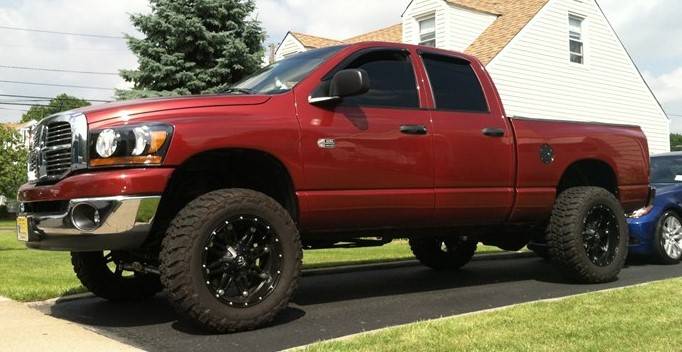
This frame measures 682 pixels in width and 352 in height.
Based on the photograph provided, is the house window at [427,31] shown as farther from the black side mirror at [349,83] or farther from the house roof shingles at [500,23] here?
the black side mirror at [349,83]

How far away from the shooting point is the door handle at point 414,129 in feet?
17.3

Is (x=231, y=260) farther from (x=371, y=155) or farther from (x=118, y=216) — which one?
(x=371, y=155)

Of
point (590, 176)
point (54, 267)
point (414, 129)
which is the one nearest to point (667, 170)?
point (590, 176)

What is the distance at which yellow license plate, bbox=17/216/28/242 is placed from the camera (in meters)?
4.63

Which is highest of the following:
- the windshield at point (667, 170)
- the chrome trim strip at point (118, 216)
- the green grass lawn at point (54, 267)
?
the chrome trim strip at point (118, 216)

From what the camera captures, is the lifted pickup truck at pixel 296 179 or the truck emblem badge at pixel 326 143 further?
the truck emblem badge at pixel 326 143

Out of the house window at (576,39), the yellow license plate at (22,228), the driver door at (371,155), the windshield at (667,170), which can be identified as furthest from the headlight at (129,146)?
A: the house window at (576,39)

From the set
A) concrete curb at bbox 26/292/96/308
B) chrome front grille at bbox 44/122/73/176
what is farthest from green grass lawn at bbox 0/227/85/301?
chrome front grille at bbox 44/122/73/176

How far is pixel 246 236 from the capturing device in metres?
4.53

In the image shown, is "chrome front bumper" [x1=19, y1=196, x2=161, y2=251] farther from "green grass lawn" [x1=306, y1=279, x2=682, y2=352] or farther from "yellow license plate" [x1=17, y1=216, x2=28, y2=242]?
"green grass lawn" [x1=306, y1=279, x2=682, y2=352]

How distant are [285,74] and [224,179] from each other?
1.03m

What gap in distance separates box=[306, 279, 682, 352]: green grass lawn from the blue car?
326cm

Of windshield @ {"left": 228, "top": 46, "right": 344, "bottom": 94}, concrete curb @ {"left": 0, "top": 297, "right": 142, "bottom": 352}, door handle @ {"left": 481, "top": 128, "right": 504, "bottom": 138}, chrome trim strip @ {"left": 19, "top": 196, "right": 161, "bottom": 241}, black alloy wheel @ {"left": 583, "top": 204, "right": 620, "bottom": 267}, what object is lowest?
concrete curb @ {"left": 0, "top": 297, "right": 142, "bottom": 352}

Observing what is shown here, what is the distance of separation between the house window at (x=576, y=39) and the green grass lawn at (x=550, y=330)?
52.0ft
